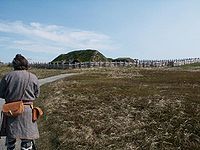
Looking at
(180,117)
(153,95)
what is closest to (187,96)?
(153,95)

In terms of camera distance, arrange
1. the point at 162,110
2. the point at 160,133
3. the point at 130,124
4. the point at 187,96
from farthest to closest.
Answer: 1. the point at 187,96
2. the point at 162,110
3. the point at 130,124
4. the point at 160,133

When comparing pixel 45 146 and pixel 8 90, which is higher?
pixel 8 90

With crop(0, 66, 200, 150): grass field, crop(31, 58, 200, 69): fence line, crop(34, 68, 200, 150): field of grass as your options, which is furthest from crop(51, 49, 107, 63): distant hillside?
crop(0, 66, 200, 150): grass field

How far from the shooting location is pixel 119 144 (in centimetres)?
1260

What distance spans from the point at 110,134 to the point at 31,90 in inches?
207

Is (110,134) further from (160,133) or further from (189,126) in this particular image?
(189,126)

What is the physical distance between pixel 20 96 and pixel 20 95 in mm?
23

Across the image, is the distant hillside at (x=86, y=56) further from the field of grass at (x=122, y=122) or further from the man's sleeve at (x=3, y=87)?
the man's sleeve at (x=3, y=87)

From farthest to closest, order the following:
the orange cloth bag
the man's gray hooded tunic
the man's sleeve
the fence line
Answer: the fence line → the man's sleeve → the man's gray hooded tunic → the orange cloth bag

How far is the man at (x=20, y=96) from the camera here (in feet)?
29.2

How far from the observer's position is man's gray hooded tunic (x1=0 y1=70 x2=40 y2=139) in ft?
29.2

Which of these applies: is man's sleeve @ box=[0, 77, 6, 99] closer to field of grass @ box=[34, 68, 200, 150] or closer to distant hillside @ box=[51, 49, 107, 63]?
field of grass @ box=[34, 68, 200, 150]

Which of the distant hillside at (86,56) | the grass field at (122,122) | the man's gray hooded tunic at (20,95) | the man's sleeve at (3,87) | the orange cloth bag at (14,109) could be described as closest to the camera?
the orange cloth bag at (14,109)

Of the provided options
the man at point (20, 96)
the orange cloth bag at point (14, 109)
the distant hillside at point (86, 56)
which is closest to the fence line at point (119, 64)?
the distant hillside at point (86, 56)
